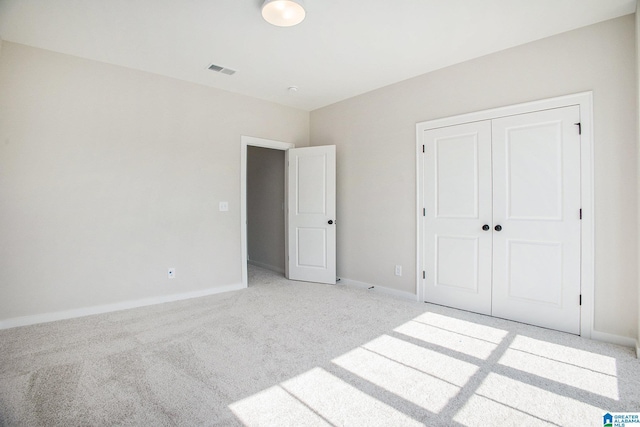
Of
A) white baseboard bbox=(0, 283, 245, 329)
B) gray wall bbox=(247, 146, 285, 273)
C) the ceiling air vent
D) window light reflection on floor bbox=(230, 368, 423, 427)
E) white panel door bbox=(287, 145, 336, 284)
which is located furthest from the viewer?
gray wall bbox=(247, 146, 285, 273)

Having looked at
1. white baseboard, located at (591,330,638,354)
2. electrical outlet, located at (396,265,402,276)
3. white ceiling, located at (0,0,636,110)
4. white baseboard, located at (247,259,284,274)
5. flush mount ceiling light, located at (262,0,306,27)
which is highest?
white ceiling, located at (0,0,636,110)

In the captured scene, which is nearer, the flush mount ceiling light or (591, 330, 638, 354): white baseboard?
the flush mount ceiling light

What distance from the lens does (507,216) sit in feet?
10.00

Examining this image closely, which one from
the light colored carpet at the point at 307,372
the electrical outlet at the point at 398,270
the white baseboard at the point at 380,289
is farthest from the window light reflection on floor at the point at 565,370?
the electrical outlet at the point at 398,270

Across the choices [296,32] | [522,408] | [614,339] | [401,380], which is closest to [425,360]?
[401,380]

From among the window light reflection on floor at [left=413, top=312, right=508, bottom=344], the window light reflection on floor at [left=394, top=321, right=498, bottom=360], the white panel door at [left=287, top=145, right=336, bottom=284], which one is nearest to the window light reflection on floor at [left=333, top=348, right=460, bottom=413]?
the window light reflection on floor at [left=394, top=321, right=498, bottom=360]

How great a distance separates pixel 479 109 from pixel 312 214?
249 centimetres

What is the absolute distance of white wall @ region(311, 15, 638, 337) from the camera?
248 centimetres

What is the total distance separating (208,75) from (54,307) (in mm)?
2911

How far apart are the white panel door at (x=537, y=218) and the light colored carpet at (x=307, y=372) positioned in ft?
0.79

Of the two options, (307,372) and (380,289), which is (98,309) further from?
(380,289)

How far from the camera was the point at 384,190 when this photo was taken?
4039 mm

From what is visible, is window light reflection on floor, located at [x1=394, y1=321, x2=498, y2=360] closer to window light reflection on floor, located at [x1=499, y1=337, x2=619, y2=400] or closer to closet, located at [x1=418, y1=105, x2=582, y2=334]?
window light reflection on floor, located at [x1=499, y1=337, x2=619, y2=400]

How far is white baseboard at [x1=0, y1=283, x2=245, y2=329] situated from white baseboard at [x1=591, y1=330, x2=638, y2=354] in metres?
3.85
